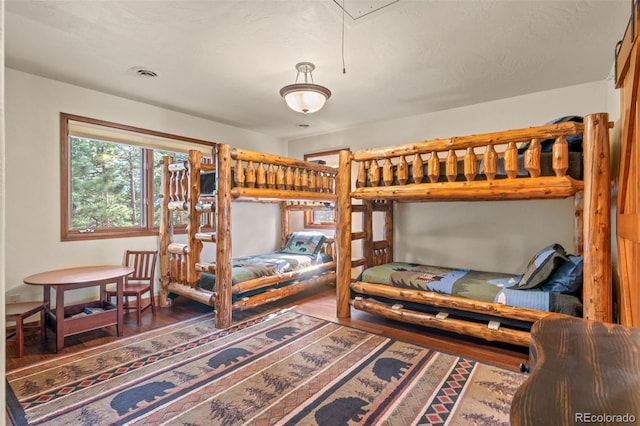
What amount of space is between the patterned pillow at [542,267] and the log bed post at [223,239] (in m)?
2.71

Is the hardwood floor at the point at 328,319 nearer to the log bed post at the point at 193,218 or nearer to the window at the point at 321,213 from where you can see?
the log bed post at the point at 193,218

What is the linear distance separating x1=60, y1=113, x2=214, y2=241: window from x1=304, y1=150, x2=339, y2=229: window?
7.18ft

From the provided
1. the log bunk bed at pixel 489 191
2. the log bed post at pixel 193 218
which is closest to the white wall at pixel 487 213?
the log bunk bed at pixel 489 191

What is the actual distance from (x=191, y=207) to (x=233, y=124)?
1.96 metres

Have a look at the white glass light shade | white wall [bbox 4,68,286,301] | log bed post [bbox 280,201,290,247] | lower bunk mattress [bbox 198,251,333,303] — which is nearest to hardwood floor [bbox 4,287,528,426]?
lower bunk mattress [bbox 198,251,333,303]

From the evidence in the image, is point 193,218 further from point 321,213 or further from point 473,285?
point 473,285

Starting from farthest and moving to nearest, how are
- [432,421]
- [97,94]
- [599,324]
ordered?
[97,94], [432,421], [599,324]

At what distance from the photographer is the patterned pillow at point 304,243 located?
4930 millimetres

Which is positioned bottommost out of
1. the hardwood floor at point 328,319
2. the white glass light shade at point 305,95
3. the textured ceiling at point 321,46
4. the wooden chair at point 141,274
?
the hardwood floor at point 328,319

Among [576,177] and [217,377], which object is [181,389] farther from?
[576,177]

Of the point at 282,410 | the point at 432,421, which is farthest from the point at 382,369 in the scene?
the point at 282,410

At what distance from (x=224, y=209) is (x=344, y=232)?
1.31 metres

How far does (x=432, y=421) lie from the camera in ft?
5.86

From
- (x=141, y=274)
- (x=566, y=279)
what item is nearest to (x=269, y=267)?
(x=141, y=274)
